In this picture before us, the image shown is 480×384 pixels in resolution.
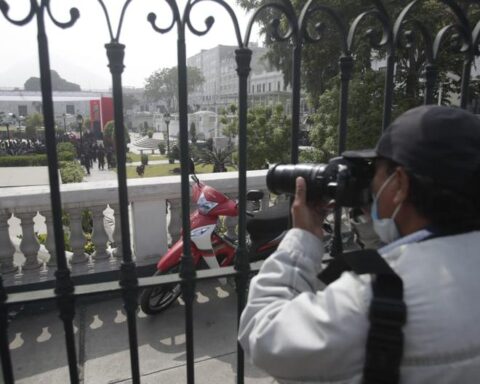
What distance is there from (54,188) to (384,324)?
3.90 ft

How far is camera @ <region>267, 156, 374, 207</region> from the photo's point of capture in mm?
1311

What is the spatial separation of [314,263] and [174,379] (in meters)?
2.21

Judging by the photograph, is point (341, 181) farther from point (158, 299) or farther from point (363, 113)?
point (363, 113)

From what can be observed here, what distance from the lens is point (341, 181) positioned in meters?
1.31

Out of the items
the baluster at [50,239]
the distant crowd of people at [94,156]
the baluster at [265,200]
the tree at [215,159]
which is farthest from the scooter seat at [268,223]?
the distant crowd of people at [94,156]

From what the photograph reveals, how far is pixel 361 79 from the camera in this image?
11.9m

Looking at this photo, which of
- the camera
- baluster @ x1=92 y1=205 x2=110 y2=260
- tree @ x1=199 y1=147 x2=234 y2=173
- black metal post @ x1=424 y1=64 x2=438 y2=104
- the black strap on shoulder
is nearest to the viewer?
the black strap on shoulder

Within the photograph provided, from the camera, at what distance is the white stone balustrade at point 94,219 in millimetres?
3957

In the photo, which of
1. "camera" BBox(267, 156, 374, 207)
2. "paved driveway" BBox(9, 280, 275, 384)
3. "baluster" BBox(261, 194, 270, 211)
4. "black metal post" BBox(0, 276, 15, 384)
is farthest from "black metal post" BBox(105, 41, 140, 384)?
"baluster" BBox(261, 194, 270, 211)

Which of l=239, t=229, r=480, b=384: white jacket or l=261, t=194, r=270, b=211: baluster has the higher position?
l=239, t=229, r=480, b=384: white jacket

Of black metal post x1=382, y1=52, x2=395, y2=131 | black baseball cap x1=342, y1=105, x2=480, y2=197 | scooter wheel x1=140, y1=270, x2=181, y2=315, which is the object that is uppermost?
black metal post x1=382, y1=52, x2=395, y2=131

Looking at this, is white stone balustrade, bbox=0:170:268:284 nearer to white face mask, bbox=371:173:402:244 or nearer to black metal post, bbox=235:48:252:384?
black metal post, bbox=235:48:252:384

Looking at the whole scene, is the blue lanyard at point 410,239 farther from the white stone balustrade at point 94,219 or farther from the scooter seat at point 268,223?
the white stone balustrade at point 94,219

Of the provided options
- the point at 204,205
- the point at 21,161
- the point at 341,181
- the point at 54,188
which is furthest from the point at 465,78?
the point at 21,161
